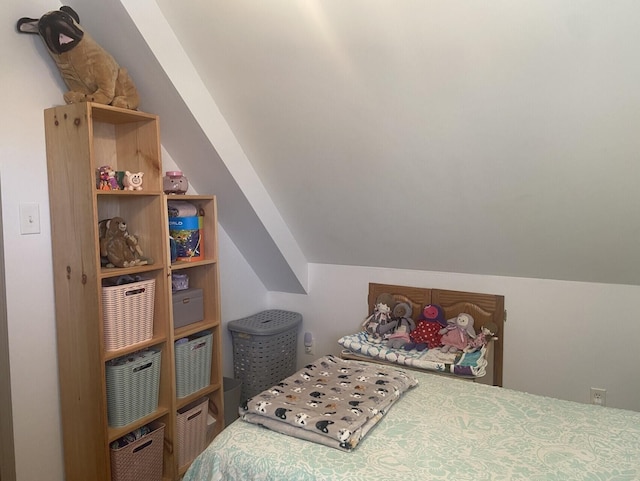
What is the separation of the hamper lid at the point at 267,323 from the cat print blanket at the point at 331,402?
0.81m

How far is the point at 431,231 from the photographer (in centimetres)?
249

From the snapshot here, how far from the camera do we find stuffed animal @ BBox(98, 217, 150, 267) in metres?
2.01

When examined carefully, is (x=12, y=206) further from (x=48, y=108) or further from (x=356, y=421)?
(x=356, y=421)

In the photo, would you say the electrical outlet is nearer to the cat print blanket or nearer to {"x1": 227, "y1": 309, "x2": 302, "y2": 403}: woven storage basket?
the cat print blanket

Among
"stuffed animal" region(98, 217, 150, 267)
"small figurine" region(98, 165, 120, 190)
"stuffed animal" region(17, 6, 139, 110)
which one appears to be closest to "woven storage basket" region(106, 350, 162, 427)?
"stuffed animal" region(98, 217, 150, 267)

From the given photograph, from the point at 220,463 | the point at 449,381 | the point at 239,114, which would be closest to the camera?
the point at 220,463

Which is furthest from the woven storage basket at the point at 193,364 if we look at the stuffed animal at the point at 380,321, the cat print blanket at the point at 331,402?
the stuffed animal at the point at 380,321

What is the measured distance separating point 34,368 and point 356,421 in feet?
4.45

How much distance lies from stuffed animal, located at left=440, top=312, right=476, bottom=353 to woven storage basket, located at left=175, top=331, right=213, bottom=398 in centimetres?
122

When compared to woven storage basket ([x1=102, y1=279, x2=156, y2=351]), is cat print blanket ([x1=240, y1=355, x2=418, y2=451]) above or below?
below

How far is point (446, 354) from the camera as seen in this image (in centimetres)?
243

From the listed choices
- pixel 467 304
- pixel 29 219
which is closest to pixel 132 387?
pixel 29 219

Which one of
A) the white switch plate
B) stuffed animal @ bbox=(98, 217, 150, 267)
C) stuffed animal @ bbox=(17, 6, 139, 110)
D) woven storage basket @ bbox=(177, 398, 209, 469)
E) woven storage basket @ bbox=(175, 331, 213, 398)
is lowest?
woven storage basket @ bbox=(177, 398, 209, 469)

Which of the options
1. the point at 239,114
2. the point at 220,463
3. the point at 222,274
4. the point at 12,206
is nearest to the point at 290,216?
the point at 222,274
